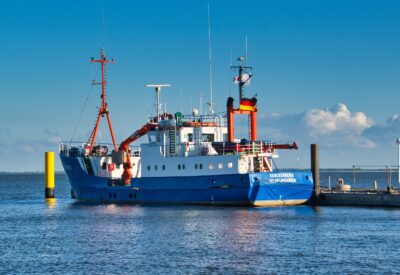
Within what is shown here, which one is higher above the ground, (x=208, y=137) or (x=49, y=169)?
(x=208, y=137)

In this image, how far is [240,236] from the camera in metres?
42.4

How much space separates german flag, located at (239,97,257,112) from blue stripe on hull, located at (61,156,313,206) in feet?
21.2

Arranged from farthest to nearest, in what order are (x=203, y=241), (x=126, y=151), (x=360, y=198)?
(x=126, y=151), (x=360, y=198), (x=203, y=241)

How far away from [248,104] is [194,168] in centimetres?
672

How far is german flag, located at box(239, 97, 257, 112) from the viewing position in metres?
59.8

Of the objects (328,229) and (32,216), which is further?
(32,216)

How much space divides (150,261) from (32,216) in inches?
1007

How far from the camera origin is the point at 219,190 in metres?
56.8

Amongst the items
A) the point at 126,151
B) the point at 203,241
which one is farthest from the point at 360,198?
the point at 203,241

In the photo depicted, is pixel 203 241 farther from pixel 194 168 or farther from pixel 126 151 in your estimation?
pixel 126 151

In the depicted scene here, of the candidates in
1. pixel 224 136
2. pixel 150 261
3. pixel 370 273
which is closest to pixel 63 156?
pixel 224 136

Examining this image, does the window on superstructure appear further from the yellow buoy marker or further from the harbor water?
the yellow buoy marker

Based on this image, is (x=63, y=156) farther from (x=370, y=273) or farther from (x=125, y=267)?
(x=370, y=273)

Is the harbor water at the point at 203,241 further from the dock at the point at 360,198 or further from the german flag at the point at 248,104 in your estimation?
the german flag at the point at 248,104
